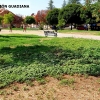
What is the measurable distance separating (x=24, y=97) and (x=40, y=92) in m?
0.43

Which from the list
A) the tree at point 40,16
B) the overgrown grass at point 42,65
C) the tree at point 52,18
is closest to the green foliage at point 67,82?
the overgrown grass at point 42,65

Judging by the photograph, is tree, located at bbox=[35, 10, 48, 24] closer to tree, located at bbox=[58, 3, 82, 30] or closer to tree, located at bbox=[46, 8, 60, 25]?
tree, located at bbox=[46, 8, 60, 25]

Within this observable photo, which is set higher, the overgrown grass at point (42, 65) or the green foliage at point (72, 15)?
the green foliage at point (72, 15)

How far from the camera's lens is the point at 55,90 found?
5.93 m

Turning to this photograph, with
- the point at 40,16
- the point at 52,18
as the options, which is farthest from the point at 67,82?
the point at 40,16

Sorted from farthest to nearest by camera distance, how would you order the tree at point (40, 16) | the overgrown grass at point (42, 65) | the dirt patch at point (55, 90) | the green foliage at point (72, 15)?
the tree at point (40, 16) → the green foliage at point (72, 15) → the overgrown grass at point (42, 65) → the dirt patch at point (55, 90)

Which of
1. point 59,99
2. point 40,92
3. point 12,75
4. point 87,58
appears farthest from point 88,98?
point 87,58

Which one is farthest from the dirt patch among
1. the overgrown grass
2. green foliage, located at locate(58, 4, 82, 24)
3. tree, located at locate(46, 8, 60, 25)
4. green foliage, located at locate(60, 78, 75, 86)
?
tree, located at locate(46, 8, 60, 25)

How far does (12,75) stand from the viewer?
6.80 m

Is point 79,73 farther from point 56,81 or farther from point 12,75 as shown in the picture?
point 12,75

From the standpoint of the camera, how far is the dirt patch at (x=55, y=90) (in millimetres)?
5574

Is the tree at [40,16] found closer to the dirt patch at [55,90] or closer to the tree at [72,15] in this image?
the tree at [72,15]

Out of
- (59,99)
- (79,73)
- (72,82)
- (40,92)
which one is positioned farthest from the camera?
(79,73)

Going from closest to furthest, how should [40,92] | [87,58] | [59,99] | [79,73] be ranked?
[59,99] → [40,92] → [79,73] → [87,58]
